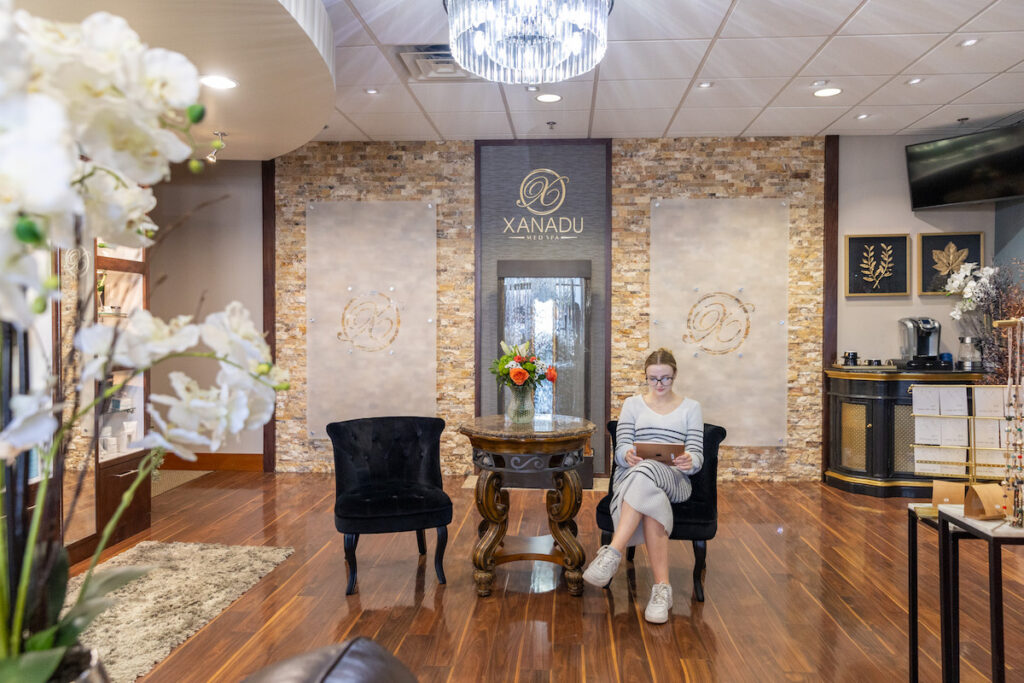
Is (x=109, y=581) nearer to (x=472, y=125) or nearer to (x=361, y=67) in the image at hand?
(x=361, y=67)

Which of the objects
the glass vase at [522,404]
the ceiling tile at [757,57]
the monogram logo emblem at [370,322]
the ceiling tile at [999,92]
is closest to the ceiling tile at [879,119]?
the ceiling tile at [999,92]

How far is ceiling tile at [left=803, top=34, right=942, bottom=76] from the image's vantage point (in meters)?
4.07

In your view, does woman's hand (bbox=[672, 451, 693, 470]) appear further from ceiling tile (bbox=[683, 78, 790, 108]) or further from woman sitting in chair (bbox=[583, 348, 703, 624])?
ceiling tile (bbox=[683, 78, 790, 108])

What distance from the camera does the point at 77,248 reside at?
2.37 feet

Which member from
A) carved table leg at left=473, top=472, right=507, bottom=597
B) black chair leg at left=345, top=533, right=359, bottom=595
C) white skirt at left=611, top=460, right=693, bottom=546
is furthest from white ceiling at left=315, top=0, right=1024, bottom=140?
black chair leg at left=345, top=533, right=359, bottom=595

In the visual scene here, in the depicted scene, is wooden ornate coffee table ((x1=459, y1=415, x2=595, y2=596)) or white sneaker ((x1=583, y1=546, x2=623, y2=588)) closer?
white sneaker ((x1=583, y1=546, x2=623, y2=588))

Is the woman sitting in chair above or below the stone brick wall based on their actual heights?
below

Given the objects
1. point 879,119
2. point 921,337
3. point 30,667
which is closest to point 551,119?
point 879,119

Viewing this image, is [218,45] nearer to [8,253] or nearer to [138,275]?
[138,275]

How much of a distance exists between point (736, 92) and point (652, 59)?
3.11 ft

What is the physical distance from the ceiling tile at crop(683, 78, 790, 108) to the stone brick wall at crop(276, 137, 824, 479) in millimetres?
973

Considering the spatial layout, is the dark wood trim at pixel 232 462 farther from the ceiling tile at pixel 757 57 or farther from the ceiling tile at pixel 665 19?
the ceiling tile at pixel 757 57

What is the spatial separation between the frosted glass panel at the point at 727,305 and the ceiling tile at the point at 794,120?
0.62 meters

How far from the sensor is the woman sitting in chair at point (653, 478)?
10.6 feet
